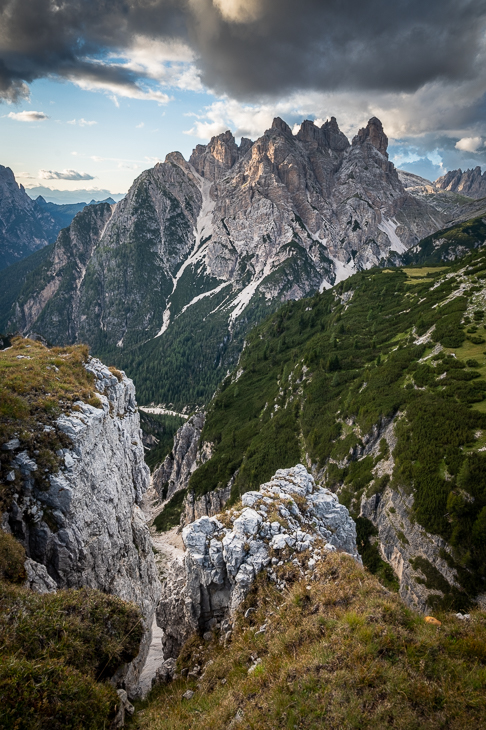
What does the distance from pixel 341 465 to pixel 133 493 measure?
30.2 m

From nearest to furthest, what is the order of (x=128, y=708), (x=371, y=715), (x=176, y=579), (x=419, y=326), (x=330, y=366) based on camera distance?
(x=371, y=715)
(x=128, y=708)
(x=176, y=579)
(x=419, y=326)
(x=330, y=366)

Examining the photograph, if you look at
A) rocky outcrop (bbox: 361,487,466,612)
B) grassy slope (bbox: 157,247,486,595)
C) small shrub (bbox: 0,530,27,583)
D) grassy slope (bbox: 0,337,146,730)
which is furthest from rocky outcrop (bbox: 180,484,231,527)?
small shrub (bbox: 0,530,27,583)

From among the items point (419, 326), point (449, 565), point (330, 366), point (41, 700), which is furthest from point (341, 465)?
point (41, 700)

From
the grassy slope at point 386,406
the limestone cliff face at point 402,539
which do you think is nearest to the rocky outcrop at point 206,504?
the grassy slope at point 386,406

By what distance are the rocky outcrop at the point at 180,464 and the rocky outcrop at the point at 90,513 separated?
241 ft

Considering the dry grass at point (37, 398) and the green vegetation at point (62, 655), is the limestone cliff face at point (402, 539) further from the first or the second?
the dry grass at point (37, 398)

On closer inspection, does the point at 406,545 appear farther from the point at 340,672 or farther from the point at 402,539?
the point at 340,672

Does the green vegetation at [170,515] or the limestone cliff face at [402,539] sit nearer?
the limestone cliff face at [402,539]

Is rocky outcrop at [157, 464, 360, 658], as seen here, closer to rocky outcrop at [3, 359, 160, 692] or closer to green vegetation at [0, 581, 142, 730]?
rocky outcrop at [3, 359, 160, 692]

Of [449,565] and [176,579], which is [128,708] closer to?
[176,579]

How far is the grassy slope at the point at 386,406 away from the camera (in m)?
31.8

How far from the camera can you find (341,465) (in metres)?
49.1

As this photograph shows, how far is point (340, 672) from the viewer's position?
8.70m

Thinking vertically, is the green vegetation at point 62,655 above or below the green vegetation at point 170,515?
above
